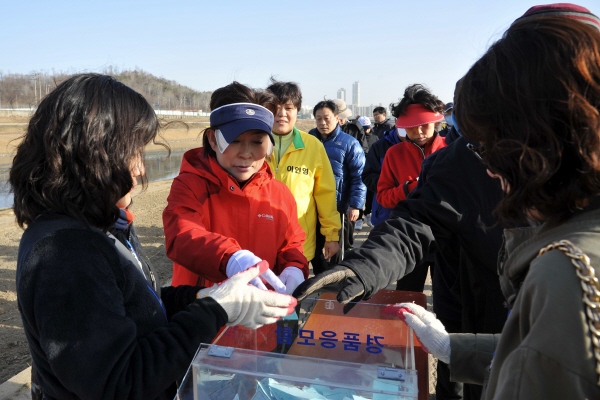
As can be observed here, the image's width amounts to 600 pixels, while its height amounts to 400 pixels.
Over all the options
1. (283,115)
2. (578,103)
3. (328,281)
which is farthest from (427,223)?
(283,115)

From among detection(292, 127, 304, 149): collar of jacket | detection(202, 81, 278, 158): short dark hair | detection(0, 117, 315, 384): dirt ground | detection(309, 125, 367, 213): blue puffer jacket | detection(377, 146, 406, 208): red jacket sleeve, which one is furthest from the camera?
detection(309, 125, 367, 213): blue puffer jacket

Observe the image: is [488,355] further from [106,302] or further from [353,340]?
[106,302]

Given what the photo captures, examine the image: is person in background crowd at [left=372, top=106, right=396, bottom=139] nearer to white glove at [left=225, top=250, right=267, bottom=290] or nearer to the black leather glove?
white glove at [left=225, top=250, right=267, bottom=290]

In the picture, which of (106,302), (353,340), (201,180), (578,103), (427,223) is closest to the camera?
(578,103)

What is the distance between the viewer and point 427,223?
2.01 m

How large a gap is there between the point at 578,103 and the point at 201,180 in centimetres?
181

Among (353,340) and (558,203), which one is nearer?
(558,203)

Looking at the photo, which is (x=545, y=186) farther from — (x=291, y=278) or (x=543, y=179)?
(x=291, y=278)

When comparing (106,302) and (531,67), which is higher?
(531,67)

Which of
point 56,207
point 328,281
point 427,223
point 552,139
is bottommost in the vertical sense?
point 328,281

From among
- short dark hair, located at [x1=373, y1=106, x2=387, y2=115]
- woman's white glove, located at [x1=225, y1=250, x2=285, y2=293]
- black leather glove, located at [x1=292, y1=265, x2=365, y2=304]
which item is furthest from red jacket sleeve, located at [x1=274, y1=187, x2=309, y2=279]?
short dark hair, located at [x1=373, y1=106, x2=387, y2=115]

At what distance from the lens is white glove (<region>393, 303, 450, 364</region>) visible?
1454mm

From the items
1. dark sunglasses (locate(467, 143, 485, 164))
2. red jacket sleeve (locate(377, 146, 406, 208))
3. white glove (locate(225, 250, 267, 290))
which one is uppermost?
dark sunglasses (locate(467, 143, 485, 164))

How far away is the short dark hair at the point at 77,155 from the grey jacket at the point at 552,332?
100cm
